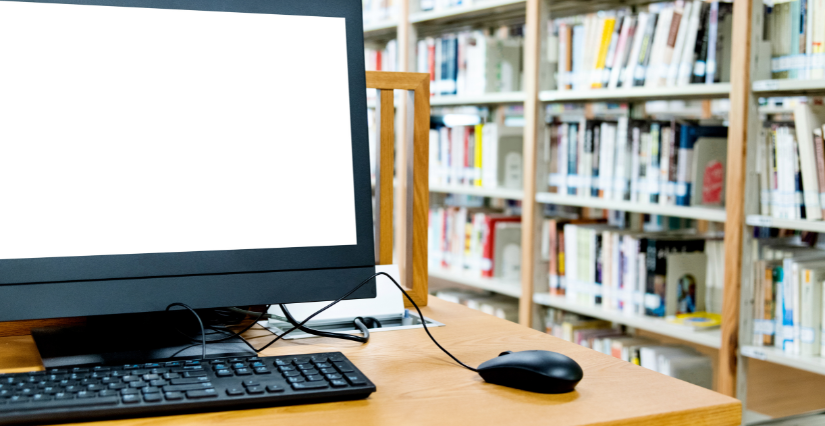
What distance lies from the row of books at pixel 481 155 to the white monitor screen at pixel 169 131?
2.12 metres

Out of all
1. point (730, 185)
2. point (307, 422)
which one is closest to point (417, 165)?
point (307, 422)

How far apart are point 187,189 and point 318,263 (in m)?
0.17

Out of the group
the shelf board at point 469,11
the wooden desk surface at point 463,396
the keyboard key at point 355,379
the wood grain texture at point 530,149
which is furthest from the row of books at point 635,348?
the keyboard key at point 355,379

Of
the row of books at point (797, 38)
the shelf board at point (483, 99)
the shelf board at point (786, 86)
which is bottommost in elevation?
the shelf board at point (786, 86)

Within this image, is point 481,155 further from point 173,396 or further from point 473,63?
point 173,396

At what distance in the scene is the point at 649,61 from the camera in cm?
238

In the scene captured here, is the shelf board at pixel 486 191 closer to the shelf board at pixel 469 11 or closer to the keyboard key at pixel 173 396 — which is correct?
the shelf board at pixel 469 11

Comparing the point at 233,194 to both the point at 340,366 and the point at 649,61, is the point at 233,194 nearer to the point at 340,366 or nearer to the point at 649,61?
the point at 340,366

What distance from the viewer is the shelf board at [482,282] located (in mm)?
2828

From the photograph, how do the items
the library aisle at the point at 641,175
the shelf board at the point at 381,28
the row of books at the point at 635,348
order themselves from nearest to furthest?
the library aisle at the point at 641,175 < the row of books at the point at 635,348 < the shelf board at the point at 381,28

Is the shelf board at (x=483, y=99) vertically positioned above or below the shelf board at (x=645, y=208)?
above

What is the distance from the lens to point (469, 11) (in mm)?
2904

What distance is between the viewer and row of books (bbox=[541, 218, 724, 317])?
2.36 m

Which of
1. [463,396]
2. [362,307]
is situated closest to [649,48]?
[362,307]
